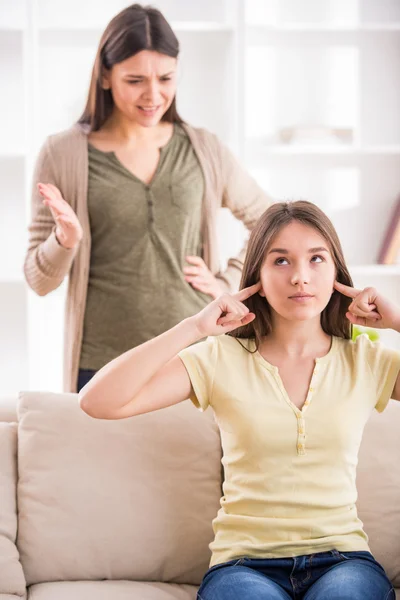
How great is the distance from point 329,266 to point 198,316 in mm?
276

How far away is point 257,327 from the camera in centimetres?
191

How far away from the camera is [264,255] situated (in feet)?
6.04

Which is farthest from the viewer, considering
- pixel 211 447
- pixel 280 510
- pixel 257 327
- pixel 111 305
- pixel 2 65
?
pixel 2 65

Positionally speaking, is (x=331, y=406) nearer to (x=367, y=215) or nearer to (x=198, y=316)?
(x=198, y=316)

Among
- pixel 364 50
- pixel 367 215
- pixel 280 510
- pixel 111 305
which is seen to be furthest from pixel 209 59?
pixel 280 510

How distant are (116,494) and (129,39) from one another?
1.12 m

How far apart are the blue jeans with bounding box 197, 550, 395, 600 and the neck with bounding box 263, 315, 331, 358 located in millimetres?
400

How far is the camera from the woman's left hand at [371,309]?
1.80 m

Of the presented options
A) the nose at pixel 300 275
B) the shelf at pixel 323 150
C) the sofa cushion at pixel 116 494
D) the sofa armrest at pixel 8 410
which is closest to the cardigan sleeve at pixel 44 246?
the sofa armrest at pixel 8 410

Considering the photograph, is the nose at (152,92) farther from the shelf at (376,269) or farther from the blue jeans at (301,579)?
the shelf at (376,269)

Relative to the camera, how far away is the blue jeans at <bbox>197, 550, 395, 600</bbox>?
5.15 ft

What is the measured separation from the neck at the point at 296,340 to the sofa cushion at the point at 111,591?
55cm

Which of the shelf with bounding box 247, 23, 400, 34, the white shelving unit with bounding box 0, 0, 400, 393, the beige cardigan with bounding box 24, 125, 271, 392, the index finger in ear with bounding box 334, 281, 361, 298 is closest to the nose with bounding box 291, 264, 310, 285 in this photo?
the index finger in ear with bounding box 334, 281, 361, 298

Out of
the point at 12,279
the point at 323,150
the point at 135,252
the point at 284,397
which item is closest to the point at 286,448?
the point at 284,397
